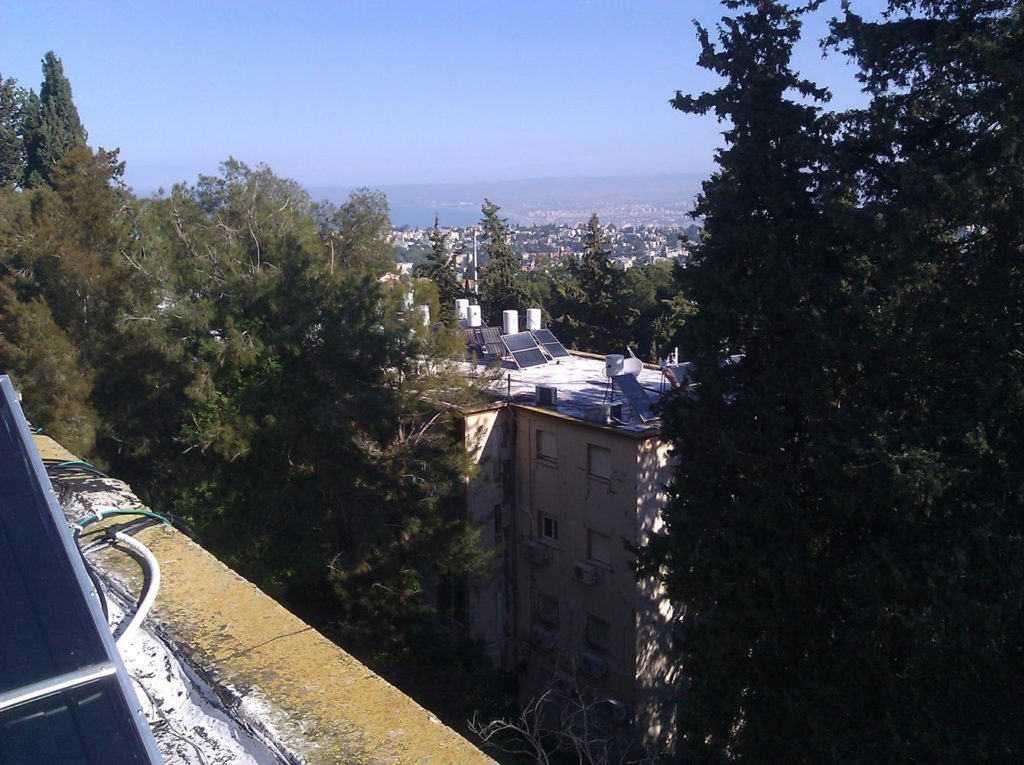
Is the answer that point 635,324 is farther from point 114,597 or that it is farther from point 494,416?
point 114,597

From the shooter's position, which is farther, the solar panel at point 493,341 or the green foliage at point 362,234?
the solar panel at point 493,341

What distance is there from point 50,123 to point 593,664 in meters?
26.1

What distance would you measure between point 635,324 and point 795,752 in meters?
28.4

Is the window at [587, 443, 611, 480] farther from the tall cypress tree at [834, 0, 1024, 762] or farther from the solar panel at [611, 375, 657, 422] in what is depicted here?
the tall cypress tree at [834, 0, 1024, 762]

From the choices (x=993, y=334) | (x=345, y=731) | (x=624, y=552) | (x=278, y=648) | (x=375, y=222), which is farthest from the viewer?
(x=375, y=222)

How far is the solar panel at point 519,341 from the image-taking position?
22.0 m

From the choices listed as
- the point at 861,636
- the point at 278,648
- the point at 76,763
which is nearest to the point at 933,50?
the point at 861,636

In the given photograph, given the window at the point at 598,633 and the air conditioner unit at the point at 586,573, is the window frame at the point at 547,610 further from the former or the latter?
the air conditioner unit at the point at 586,573

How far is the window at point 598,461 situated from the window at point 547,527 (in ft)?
5.55

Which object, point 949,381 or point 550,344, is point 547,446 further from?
point 949,381

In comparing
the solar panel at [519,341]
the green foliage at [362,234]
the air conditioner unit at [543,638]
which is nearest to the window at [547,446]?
the air conditioner unit at [543,638]

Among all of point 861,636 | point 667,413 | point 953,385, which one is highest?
point 953,385

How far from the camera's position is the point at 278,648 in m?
2.96

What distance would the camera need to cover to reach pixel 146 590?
3082 mm
